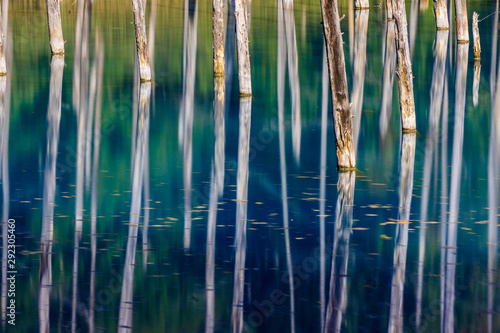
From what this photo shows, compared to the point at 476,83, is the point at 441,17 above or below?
above

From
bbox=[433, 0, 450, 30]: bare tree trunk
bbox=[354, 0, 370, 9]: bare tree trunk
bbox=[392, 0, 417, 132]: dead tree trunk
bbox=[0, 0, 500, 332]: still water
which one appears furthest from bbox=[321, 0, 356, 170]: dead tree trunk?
bbox=[354, 0, 370, 9]: bare tree trunk

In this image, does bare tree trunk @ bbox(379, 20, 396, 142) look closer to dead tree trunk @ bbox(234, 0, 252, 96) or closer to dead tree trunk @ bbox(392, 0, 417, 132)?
dead tree trunk @ bbox(392, 0, 417, 132)

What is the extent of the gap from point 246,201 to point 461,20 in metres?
17.3

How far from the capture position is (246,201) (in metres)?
11.0

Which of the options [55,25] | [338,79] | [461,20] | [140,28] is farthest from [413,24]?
[338,79]

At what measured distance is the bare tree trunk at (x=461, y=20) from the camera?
82.3ft

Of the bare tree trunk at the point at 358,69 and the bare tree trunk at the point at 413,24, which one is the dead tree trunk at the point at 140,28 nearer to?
the bare tree trunk at the point at 358,69

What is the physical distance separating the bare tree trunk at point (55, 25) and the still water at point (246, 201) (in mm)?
1722

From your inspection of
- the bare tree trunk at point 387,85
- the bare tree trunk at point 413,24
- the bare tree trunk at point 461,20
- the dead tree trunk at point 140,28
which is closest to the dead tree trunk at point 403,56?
the bare tree trunk at point 387,85

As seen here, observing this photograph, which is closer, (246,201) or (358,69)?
(246,201)

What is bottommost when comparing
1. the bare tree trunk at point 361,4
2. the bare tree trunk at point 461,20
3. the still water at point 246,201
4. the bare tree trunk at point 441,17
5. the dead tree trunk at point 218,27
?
the still water at point 246,201

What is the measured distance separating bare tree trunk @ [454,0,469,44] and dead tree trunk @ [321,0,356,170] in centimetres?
1423

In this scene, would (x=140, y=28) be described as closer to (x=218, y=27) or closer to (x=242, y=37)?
(x=218, y=27)

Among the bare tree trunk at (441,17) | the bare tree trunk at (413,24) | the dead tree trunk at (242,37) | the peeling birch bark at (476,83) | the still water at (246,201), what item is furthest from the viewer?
the bare tree trunk at (441,17)
